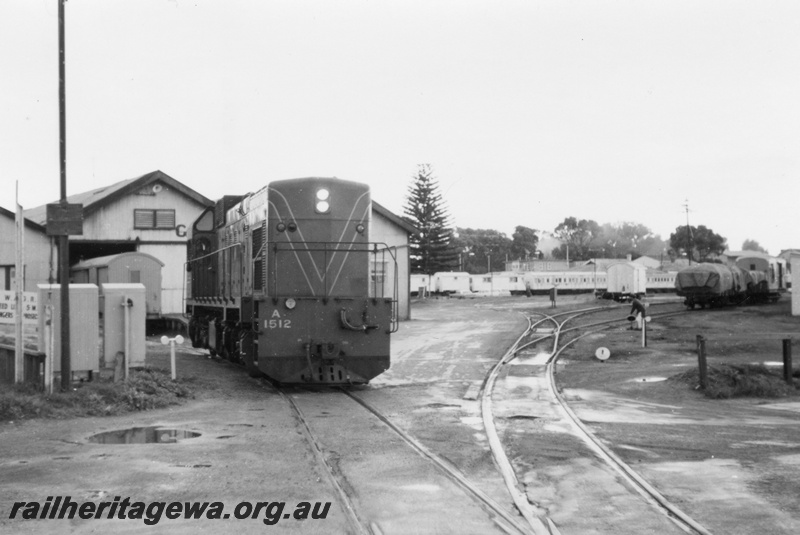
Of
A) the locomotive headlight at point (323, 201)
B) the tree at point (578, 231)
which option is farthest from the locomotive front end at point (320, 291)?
the tree at point (578, 231)

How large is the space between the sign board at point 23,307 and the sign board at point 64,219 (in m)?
1.18

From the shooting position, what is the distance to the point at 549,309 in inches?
1697

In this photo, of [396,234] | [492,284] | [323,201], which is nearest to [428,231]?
[492,284]

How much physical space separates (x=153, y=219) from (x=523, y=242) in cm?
11163

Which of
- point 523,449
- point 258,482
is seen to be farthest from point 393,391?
point 258,482

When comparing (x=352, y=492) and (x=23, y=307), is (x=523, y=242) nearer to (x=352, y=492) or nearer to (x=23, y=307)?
(x=23, y=307)

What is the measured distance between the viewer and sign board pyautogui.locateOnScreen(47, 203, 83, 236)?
13.0 metres

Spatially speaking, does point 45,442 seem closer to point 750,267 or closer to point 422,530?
point 422,530

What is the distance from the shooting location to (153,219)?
3688 cm

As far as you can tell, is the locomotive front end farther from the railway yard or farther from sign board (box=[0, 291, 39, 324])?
sign board (box=[0, 291, 39, 324])

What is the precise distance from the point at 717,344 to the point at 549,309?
19.6 metres

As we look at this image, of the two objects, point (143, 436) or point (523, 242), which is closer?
point (143, 436)

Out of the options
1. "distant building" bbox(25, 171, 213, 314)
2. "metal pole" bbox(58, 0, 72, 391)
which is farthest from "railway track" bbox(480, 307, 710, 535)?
"distant building" bbox(25, 171, 213, 314)

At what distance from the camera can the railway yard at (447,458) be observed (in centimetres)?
649
